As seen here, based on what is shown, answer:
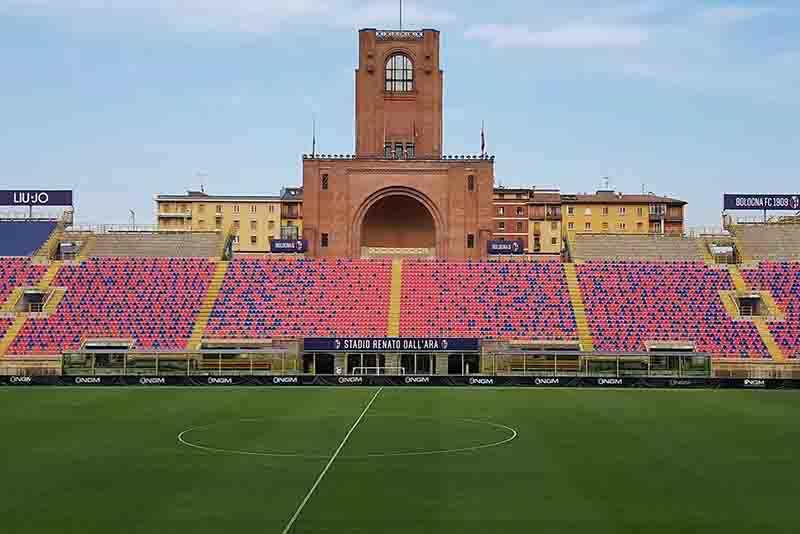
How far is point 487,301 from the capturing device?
7456 cm

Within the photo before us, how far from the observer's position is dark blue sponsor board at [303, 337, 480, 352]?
63.6 meters

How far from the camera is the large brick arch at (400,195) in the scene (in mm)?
89500

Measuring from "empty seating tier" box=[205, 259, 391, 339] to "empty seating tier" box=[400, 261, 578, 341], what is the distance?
101 inches

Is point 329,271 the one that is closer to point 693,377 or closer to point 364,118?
point 364,118

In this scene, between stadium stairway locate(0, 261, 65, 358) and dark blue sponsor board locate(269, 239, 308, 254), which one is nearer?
stadium stairway locate(0, 261, 65, 358)

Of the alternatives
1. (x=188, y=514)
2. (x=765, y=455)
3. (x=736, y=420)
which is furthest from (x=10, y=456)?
(x=736, y=420)

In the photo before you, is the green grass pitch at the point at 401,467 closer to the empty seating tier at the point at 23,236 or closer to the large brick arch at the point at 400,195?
the empty seating tier at the point at 23,236

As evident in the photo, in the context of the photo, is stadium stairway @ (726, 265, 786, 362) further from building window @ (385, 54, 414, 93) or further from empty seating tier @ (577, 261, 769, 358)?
building window @ (385, 54, 414, 93)

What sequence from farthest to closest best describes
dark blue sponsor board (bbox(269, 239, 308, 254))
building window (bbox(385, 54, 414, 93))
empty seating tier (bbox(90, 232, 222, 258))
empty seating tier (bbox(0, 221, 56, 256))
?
building window (bbox(385, 54, 414, 93)), dark blue sponsor board (bbox(269, 239, 308, 254)), empty seating tier (bbox(90, 232, 222, 258)), empty seating tier (bbox(0, 221, 56, 256))

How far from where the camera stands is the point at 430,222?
93.8 m

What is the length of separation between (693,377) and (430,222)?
39654mm

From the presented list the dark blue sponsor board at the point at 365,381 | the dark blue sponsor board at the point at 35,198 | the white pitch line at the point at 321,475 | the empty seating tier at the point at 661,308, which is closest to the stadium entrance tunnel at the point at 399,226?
the empty seating tier at the point at 661,308

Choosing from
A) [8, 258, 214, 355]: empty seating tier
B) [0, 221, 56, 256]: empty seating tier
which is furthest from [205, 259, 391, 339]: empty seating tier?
[0, 221, 56, 256]: empty seating tier

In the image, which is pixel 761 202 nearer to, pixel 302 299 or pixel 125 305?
pixel 302 299
